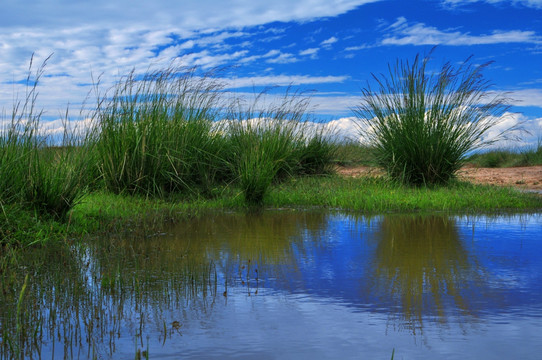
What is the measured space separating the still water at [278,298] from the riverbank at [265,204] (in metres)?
0.42

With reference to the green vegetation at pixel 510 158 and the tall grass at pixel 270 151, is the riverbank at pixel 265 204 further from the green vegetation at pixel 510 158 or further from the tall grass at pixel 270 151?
the green vegetation at pixel 510 158

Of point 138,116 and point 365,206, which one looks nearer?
point 365,206

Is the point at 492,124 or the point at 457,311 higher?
the point at 492,124

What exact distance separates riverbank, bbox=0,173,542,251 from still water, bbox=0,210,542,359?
42cm

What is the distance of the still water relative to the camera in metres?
2.17

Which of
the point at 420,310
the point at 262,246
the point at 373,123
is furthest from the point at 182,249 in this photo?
the point at 373,123

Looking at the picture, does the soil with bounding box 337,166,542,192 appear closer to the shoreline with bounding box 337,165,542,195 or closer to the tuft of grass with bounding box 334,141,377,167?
the shoreline with bounding box 337,165,542,195

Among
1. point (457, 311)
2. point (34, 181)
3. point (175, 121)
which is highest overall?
point (175, 121)

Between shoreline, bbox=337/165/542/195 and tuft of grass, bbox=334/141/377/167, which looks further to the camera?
tuft of grass, bbox=334/141/377/167

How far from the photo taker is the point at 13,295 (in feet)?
9.43

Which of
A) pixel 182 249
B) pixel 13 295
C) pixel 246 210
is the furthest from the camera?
pixel 246 210

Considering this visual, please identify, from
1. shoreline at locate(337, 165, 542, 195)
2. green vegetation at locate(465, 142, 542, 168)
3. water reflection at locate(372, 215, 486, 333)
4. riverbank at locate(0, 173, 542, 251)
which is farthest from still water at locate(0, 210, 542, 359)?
green vegetation at locate(465, 142, 542, 168)

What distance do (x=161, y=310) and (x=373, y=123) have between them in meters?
7.31

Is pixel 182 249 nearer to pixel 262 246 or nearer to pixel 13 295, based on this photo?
pixel 262 246
